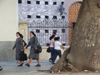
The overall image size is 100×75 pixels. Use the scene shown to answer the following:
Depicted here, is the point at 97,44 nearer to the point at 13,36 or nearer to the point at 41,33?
the point at 13,36

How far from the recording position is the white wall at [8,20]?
12.8 meters

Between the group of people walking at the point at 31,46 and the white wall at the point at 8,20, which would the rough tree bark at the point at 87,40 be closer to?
the group of people walking at the point at 31,46

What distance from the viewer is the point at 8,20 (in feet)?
42.2

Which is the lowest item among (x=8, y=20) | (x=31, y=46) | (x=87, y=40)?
(x=31, y=46)

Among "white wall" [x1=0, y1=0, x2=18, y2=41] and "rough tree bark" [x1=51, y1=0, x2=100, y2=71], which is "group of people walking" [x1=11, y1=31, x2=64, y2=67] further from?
"white wall" [x1=0, y1=0, x2=18, y2=41]

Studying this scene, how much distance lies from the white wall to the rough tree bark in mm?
5835

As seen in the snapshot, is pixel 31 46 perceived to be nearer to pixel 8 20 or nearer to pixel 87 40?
pixel 87 40

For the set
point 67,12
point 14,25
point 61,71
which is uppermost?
point 67,12

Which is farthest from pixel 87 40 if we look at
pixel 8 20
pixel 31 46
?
pixel 8 20

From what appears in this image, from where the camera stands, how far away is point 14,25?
1285 cm

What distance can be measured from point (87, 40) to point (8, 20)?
22.0 ft

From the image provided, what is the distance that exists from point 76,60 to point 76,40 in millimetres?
668

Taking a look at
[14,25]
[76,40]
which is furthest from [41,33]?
[76,40]

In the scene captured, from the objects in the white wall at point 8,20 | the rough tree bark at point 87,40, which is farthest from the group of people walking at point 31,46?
the white wall at point 8,20
